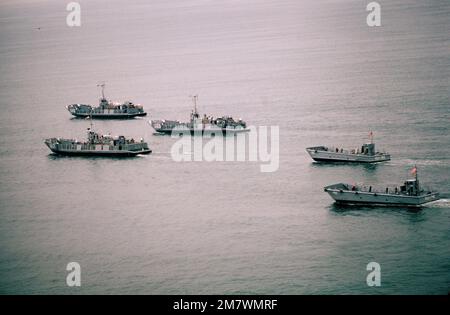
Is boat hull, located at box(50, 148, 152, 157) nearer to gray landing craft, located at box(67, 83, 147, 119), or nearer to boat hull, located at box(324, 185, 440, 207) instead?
gray landing craft, located at box(67, 83, 147, 119)

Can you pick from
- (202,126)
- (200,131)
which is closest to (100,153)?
(200,131)

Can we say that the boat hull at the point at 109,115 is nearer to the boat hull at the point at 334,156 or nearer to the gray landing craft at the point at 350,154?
the boat hull at the point at 334,156

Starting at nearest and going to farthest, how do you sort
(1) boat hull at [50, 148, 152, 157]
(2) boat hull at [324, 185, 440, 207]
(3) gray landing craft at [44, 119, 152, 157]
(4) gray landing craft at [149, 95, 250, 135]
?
(2) boat hull at [324, 185, 440, 207]
(1) boat hull at [50, 148, 152, 157]
(3) gray landing craft at [44, 119, 152, 157]
(4) gray landing craft at [149, 95, 250, 135]

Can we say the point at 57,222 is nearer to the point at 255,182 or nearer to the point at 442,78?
the point at 255,182

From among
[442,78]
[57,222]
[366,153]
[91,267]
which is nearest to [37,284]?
[91,267]

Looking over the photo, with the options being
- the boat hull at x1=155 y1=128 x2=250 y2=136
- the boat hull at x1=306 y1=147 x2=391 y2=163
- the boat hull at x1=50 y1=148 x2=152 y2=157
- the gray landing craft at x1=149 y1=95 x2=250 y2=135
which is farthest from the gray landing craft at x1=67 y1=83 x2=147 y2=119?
the boat hull at x1=306 y1=147 x2=391 y2=163

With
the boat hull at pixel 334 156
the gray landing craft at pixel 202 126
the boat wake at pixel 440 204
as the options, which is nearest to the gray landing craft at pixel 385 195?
the boat wake at pixel 440 204
